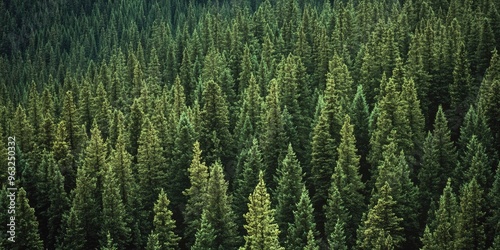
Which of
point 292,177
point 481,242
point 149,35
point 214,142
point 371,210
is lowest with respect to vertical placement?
point 481,242

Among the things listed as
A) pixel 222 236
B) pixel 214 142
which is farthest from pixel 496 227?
pixel 214 142

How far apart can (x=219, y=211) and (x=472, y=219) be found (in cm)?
2283

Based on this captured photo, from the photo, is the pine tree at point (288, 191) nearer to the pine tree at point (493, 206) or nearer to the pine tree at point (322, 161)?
the pine tree at point (322, 161)

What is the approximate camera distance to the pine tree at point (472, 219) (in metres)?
49.6

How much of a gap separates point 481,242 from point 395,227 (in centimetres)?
733

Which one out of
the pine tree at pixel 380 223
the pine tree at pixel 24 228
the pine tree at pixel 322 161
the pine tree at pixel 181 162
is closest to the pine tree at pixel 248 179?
the pine tree at pixel 322 161

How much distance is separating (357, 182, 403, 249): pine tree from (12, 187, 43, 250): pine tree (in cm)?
3111

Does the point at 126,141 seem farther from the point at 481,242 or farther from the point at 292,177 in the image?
the point at 481,242

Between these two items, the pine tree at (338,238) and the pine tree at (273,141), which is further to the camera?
the pine tree at (273,141)

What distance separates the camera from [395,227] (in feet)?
175

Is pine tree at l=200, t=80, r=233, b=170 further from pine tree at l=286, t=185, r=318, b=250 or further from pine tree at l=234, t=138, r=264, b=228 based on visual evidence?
pine tree at l=286, t=185, r=318, b=250

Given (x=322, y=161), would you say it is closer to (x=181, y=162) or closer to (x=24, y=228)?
(x=181, y=162)

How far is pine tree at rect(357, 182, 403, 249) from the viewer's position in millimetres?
51594

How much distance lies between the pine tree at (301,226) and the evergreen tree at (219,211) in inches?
245
